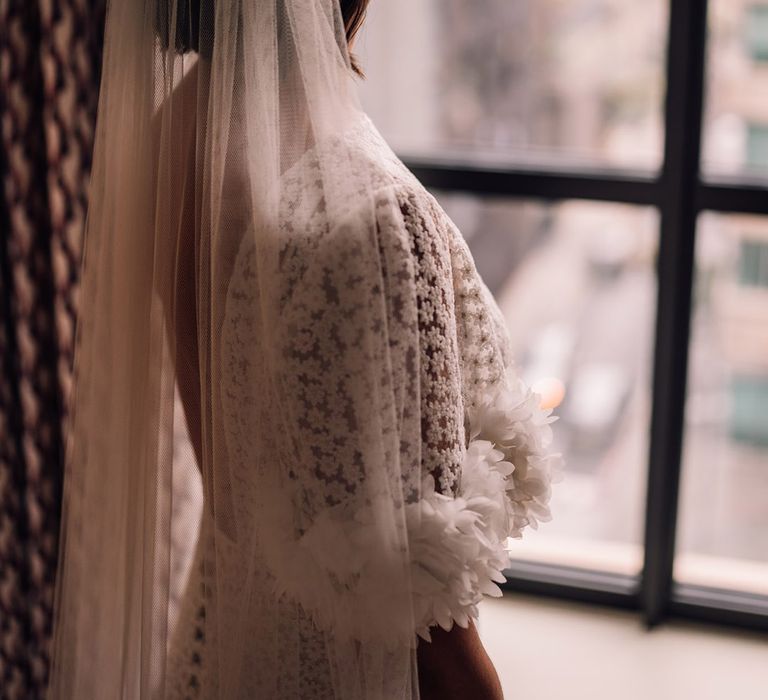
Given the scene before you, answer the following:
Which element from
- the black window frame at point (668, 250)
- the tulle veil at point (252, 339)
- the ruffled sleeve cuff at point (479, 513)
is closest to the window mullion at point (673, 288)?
the black window frame at point (668, 250)

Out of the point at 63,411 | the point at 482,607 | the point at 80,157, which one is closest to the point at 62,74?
the point at 80,157

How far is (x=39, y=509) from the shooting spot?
5.28 ft

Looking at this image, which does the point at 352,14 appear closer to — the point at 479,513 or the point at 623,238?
the point at 479,513

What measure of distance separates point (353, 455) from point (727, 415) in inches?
46.9

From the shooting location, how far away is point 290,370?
0.79 m

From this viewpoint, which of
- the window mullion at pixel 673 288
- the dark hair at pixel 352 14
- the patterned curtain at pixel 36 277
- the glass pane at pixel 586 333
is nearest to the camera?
the dark hair at pixel 352 14

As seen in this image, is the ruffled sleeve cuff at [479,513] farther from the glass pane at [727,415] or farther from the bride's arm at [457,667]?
the glass pane at [727,415]

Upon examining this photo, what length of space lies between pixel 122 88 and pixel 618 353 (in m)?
1.18

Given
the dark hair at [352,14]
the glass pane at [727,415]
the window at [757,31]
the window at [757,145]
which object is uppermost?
the window at [757,31]

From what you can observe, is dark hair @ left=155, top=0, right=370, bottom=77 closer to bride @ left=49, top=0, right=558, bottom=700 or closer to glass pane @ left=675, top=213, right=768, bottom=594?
bride @ left=49, top=0, right=558, bottom=700

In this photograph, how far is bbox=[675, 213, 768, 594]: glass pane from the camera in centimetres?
169

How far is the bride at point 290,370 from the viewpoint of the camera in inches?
30.8

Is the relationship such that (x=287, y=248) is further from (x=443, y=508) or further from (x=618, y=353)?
(x=618, y=353)

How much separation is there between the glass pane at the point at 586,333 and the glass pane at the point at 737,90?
0.56 ft
